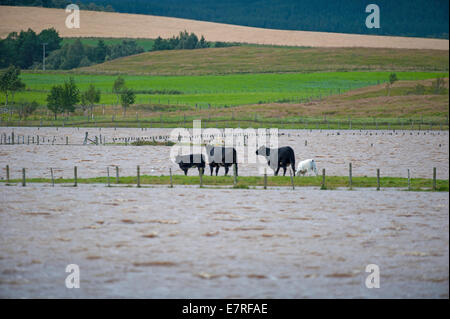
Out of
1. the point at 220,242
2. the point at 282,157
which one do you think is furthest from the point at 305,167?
the point at 220,242

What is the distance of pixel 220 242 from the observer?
856 inches

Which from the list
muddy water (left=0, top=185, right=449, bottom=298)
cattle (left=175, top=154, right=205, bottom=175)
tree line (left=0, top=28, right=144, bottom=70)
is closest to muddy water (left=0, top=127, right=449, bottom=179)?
cattle (left=175, top=154, right=205, bottom=175)

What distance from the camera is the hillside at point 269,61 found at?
154750mm

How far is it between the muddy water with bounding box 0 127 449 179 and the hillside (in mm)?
84706

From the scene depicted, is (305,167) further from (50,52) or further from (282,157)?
(50,52)

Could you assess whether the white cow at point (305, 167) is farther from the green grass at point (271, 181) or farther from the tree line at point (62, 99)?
the tree line at point (62, 99)

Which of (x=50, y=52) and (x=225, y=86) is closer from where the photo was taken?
(x=225, y=86)

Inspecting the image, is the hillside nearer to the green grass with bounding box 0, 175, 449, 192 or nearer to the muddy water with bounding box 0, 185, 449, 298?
the green grass with bounding box 0, 175, 449, 192

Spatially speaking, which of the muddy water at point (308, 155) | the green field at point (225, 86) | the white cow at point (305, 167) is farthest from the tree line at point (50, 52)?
the white cow at point (305, 167)

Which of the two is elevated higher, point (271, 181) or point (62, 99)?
point (62, 99)

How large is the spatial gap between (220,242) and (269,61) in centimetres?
15178

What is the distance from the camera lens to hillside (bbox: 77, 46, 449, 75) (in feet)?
508

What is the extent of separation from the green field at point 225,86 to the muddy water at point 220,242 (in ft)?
254
